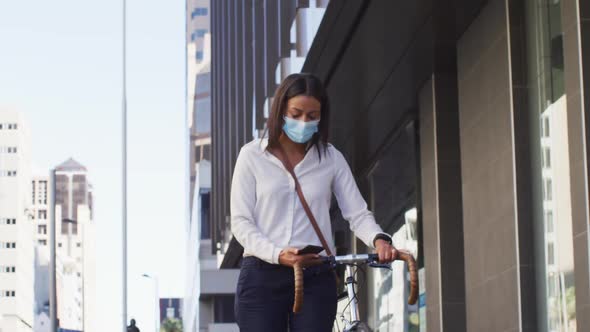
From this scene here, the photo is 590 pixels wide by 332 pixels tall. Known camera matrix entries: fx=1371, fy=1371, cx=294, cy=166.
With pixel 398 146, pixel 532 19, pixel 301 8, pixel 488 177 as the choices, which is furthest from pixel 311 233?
pixel 398 146

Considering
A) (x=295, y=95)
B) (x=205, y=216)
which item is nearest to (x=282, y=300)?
(x=295, y=95)

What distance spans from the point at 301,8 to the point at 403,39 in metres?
2.14

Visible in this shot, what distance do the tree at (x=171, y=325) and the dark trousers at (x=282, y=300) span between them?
509 ft

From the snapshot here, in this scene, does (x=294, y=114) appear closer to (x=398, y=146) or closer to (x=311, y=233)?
(x=311, y=233)

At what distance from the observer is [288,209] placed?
17.0 ft

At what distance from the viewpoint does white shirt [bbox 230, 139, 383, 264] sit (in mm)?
5168

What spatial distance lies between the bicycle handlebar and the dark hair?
0.61 meters

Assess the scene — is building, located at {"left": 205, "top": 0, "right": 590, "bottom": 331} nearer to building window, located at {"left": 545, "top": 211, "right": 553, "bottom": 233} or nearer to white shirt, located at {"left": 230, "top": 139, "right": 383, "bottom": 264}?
building window, located at {"left": 545, "top": 211, "right": 553, "bottom": 233}

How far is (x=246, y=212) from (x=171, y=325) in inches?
6298

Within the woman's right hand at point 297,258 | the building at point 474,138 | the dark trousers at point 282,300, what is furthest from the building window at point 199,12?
the woman's right hand at point 297,258

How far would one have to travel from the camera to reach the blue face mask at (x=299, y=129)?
5.06 metres

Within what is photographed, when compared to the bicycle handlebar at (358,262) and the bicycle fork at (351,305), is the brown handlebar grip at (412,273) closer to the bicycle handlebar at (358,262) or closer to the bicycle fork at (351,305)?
the bicycle handlebar at (358,262)

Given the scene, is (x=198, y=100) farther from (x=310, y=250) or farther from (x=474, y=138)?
(x=310, y=250)

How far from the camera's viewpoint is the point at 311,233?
5203mm
